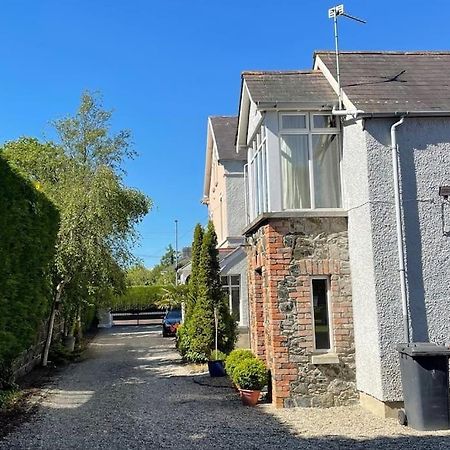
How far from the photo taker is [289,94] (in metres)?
11.3

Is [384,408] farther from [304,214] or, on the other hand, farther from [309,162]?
[309,162]

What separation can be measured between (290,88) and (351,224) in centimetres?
299

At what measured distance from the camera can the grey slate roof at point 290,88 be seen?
36.3 ft

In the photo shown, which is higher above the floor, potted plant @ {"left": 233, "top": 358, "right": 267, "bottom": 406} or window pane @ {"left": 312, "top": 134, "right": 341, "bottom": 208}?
window pane @ {"left": 312, "top": 134, "right": 341, "bottom": 208}

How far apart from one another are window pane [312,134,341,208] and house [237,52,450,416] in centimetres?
2

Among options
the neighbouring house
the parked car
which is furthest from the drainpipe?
the parked car

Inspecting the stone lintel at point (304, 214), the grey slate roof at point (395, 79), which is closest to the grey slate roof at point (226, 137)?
the grey slate roof at point (395, 79)

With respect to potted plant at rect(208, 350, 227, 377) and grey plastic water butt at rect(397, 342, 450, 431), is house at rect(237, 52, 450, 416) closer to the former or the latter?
grey plastic water butt at rect(397, 342, 450, 431)

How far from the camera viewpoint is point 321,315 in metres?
11.1

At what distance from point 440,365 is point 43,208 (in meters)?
8.41

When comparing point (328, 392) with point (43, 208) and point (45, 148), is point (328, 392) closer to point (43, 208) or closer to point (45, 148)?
point (43, 208)

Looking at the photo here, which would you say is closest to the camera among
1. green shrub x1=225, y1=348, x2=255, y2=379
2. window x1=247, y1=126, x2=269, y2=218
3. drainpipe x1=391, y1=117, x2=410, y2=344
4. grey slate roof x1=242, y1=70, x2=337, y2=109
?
drainpipe x1=391, y1=117, x2=410, y2=344

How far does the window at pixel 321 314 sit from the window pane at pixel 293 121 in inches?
118

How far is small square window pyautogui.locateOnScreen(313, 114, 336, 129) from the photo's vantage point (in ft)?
37.2
